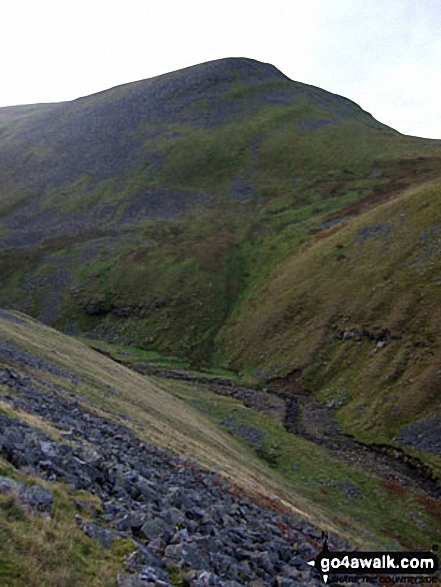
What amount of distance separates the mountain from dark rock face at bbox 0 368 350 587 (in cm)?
3615

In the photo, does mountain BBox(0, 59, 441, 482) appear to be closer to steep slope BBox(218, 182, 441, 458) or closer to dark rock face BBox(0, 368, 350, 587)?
steep slope BBox(218, 182, 441, 458)

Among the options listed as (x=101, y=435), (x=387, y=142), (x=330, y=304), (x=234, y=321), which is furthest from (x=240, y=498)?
(x=387, y=142)

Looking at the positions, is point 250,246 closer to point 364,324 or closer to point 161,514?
point 364,324

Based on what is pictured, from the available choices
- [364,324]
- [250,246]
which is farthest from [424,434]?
[250,246]

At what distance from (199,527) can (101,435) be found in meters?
9.07

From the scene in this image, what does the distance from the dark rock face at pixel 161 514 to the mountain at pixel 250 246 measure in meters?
36.2

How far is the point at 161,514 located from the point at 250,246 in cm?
10364

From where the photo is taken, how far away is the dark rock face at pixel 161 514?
12148 millimetres

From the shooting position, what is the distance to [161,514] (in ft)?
47.7

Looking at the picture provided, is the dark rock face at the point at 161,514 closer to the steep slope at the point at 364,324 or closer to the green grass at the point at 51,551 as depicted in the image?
the green grass at the point at 51,551

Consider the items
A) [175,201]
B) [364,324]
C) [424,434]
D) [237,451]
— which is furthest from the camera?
[175,201]

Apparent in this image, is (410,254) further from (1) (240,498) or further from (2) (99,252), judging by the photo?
(2) (99,252)

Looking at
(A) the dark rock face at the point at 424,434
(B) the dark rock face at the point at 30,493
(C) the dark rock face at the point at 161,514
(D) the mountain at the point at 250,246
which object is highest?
(D) the mountain at the point at 250,246

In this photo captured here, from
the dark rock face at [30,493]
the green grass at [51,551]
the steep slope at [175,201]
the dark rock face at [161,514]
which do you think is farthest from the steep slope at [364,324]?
the dark rock face at [30,493]
